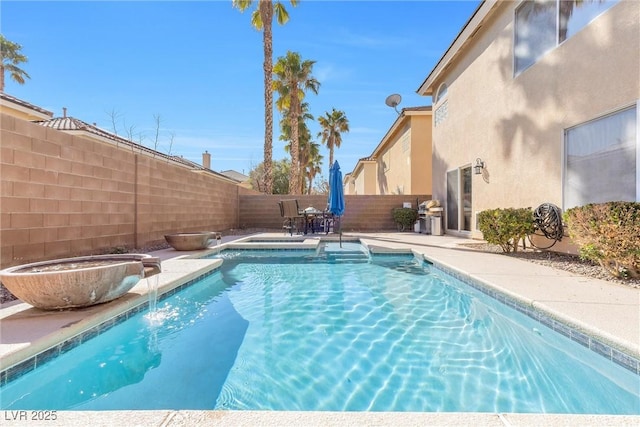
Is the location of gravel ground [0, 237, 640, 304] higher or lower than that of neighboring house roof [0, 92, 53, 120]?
lower

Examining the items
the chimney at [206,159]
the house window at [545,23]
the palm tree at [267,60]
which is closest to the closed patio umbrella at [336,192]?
the house window at [545,23]

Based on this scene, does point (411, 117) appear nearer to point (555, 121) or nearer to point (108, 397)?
point (555, 121)

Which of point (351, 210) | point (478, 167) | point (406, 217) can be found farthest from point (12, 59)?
point (478, 167)

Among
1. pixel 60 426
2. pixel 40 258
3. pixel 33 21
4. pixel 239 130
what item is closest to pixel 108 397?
pixel 60 426

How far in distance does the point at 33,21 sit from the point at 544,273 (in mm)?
14806

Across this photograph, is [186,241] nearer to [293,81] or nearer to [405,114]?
[405,114]

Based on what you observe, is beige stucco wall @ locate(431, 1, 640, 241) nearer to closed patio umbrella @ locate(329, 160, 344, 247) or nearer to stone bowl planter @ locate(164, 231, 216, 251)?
closed patio umbrella @ locate(329, 160, 344, 247)

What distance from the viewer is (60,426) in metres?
1.43

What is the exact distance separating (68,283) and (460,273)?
474cm

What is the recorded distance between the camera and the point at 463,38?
29.3 ft

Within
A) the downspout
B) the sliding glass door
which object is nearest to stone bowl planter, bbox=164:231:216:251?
the downspout

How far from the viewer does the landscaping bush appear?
3.66 m

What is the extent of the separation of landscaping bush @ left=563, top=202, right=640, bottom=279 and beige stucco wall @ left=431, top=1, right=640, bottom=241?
5.49ft

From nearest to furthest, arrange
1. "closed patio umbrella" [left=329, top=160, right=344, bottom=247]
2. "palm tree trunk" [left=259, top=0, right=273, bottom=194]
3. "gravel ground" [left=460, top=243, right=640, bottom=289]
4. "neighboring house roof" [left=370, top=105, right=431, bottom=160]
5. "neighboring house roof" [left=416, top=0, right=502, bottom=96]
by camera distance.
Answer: "gravel ground" [left=460, top=243, right=640, bottom=289], "neighboring house roof" [left=416, top=0, right=502, bottom=96], "closed patio umbrella" [left=329, top=160, right=344, bottom=247], "neighboring house roof" [left=370, top=105, right=431, bottom=160], "palm tree trunk" [left=259, top=0, right=273, bottom=194]
